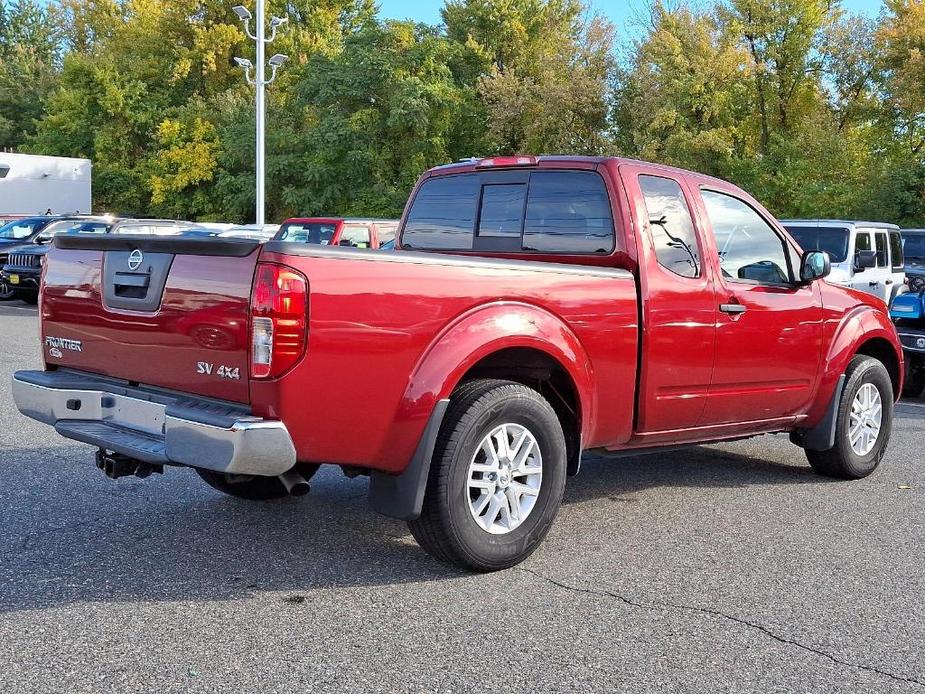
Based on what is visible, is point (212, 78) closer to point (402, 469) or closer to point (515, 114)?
point (515, 114)

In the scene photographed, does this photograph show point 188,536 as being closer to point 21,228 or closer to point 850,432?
point 850,432

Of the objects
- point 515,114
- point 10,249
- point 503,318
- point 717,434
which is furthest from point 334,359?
point 515,114

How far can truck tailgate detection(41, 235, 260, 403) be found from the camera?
4082mm

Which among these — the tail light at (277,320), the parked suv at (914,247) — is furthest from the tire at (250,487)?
the parked suv at (914,247)

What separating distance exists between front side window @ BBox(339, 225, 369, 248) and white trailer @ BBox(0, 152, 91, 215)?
1833cm

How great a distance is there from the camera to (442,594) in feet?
14.2

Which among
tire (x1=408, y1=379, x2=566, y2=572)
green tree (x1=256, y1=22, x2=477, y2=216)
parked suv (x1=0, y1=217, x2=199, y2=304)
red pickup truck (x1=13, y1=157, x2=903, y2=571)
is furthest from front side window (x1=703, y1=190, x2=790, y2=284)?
green tree (x1=256, y1=22, x2=477, y2=216)

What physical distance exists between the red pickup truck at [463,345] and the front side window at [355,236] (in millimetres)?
10286

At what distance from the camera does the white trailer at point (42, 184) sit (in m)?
31.5

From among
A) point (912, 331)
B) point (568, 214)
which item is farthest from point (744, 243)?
point (912, 331)

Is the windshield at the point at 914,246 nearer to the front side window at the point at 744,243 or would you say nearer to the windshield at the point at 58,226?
the front side window at the point at 744,243

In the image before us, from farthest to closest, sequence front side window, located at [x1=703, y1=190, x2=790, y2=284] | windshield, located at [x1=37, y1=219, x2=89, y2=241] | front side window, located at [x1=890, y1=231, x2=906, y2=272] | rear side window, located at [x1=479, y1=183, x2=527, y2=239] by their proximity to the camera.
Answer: windshield, located at [x1=37, y1=219, x2=89, y2=241] < front side window, located at [x1=890, y1=231, x2=906, y2=272] < front side window, located at [x1=703, y1=190, x2=790, y2=284] < rear side window, located at [x1=479, y1=183, x2=527, y2=239]

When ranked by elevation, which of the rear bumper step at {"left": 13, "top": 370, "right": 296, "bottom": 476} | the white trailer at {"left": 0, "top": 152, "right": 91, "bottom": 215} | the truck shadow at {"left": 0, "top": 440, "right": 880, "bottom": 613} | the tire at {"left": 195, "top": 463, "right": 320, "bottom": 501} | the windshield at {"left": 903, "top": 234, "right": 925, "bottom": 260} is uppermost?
the white trailer at {"left": 0, "top": 152, "right": 91, "bottom": 215}

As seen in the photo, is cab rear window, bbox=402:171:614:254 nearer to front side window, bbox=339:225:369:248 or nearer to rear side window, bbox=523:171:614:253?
rear side window, bbox=523:171:614:253
